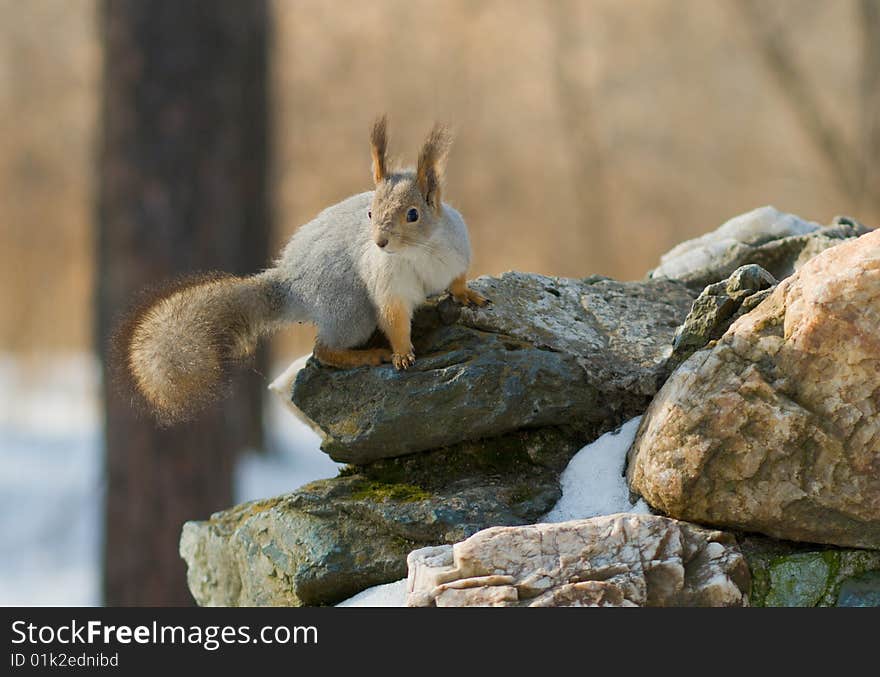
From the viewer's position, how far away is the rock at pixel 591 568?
2094 millimetres

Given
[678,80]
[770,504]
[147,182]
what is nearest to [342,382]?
[770,504]

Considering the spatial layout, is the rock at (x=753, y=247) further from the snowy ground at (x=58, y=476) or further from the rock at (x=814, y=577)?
the snowy ground at (x=58, y=476)

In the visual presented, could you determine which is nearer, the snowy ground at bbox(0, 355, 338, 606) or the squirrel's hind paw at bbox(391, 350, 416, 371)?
the squirrel's hind paw at bbox(391, 350, 416, 371)

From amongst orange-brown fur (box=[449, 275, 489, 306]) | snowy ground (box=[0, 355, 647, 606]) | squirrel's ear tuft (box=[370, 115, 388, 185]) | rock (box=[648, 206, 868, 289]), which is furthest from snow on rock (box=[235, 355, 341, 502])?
squirrel's ear tuft (box=[370, 115, 388, 185])

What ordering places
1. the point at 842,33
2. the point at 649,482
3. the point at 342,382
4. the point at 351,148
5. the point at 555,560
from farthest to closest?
1. the point at 842,33
2. the point at 351,148
3. the point at 342,382
4. the point at 649,482
5. the point at 555,560

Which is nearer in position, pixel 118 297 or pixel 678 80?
pixel 118 297

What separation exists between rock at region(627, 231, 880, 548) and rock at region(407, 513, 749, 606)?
11cm

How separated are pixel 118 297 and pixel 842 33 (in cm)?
995

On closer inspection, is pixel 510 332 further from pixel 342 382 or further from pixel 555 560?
pixel 555 560

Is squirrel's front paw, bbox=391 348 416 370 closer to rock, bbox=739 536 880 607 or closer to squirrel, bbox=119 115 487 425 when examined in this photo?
squirrel, bbox=119 115 487 425

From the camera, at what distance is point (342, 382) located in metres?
2.74

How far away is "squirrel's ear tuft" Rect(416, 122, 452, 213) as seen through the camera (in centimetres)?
253

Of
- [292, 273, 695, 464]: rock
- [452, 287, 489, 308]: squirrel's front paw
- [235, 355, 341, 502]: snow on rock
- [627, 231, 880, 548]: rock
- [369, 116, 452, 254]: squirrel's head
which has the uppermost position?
[235, 355, 341, 502]: snow on rock

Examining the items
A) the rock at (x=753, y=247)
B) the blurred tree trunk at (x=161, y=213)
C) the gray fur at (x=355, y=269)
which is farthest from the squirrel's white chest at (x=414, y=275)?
the blurred tree trunk at (x=161, y=213)
